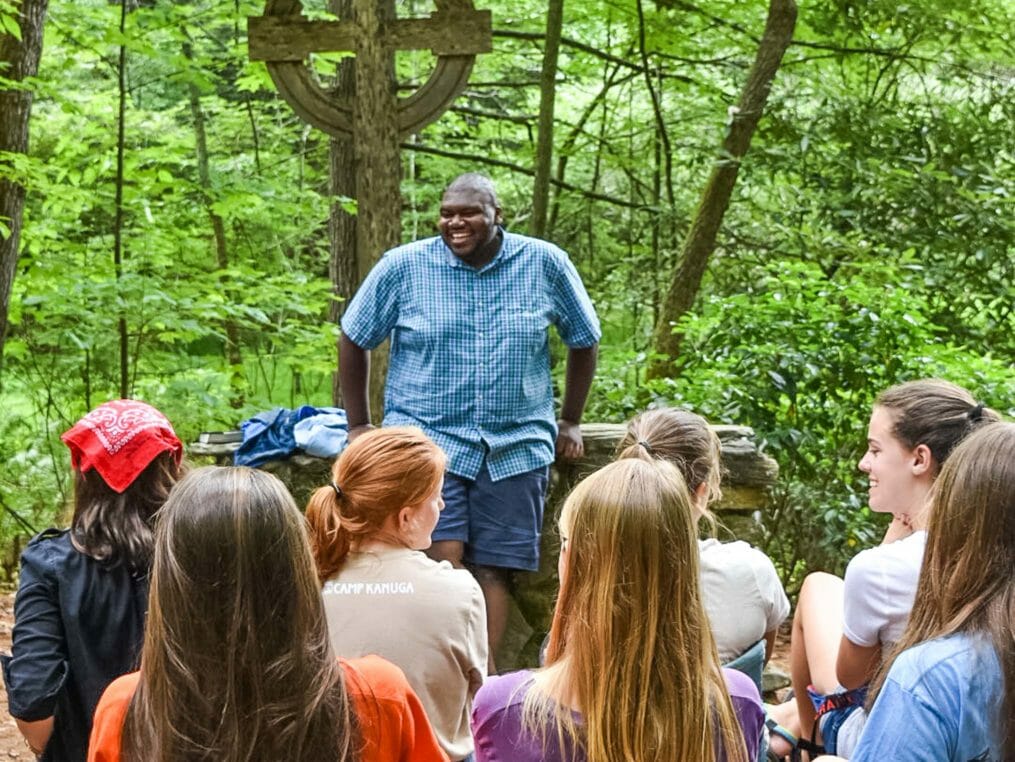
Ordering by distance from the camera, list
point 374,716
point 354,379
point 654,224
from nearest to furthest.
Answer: point 374,716 → point 354,379 → point 654,224

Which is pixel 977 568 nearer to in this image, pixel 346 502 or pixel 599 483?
pixel 599 483

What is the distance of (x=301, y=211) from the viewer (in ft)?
24.5

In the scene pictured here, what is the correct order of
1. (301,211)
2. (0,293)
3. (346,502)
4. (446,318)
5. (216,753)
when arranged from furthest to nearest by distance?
(301,211), (0,293), (446,318), (346,502), (216,753)

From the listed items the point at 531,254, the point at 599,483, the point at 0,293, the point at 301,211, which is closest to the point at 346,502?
the point at 599,483

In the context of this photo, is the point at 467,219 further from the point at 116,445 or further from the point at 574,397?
the point at 116,445

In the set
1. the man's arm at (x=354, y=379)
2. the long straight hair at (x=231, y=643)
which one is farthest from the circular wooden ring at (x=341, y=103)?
the long straight hair at (x=231, y=643)

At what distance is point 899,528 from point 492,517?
5.30ft

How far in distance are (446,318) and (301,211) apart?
11.8 ft

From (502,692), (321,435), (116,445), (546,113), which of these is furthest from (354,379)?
(546,113)

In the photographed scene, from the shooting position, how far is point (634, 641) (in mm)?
1954

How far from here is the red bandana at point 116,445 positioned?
2462 mm

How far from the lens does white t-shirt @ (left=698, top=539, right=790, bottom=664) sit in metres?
2.90

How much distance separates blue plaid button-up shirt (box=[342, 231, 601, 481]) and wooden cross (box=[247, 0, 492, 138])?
125 centimetres

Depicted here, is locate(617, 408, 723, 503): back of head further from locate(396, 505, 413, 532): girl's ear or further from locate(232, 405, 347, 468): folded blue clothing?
locate(232, 405, 347, 468): folded blue clothing
